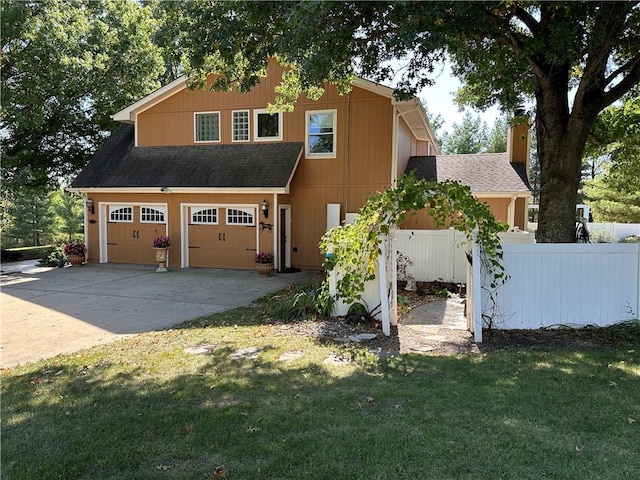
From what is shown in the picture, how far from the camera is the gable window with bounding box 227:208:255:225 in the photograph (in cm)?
1435

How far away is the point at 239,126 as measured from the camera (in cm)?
1523

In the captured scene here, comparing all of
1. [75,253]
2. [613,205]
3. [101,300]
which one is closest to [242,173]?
[101,300]

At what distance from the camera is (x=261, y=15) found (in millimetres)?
7727

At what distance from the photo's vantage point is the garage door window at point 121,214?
51.8 ft

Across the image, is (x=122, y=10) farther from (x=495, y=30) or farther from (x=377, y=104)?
(x=495, y=30)

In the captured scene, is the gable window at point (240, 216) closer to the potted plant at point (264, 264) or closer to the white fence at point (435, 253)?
the potted plant at point (264, 264)


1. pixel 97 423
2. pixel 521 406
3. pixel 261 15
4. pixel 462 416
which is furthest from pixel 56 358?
pixel 261 15

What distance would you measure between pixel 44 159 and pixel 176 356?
19.1 metres

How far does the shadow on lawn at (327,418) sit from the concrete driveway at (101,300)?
165 cm

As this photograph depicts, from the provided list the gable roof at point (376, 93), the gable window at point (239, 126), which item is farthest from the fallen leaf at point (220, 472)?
the gable window at point (239, 126)

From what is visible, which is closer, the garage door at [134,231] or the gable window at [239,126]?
the gable window at [239,126]

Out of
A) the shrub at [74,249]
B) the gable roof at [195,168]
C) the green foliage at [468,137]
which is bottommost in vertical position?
the shrub at [74,249]

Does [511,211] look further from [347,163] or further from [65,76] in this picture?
[65,76]

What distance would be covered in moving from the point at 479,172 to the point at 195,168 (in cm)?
1058
